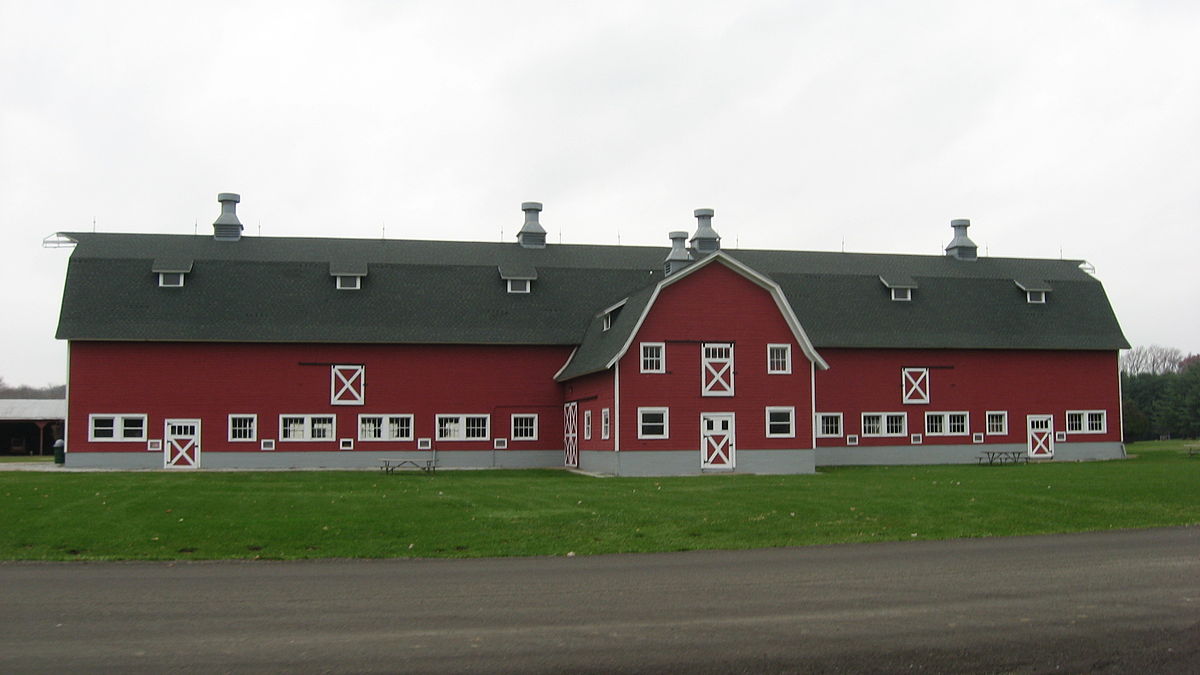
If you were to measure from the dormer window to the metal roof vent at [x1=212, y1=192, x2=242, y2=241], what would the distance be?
10938 millimetres

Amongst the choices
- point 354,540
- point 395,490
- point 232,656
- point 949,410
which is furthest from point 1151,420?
point 232,656

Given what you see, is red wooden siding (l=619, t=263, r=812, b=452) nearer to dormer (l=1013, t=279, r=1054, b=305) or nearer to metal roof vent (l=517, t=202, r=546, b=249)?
metal roof vent (l=517, t=202, r=546, b=249)

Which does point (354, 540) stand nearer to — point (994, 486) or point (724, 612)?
point (724, 612)

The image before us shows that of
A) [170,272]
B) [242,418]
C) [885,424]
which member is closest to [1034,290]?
[885,424]

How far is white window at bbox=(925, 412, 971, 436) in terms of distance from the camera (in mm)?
44281

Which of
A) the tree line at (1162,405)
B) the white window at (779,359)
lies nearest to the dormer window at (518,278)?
the white window at (779,359)

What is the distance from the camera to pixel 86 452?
39.1 metres

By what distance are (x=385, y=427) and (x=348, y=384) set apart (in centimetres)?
208

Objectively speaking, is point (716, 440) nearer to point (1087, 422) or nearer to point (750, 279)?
point (750, 279)

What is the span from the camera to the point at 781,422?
37750mm

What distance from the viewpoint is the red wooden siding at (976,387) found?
43625 mm

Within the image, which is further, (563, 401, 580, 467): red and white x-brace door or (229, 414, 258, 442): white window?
(563, 401, 580, 467): red and white x-brace door

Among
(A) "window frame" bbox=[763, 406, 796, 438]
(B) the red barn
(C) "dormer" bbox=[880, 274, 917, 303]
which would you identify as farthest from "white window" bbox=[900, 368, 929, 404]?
(A) "window frame" bbox=[763, 406, 796, 438]

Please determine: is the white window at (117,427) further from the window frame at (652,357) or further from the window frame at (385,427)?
the window frame at (652,357)
